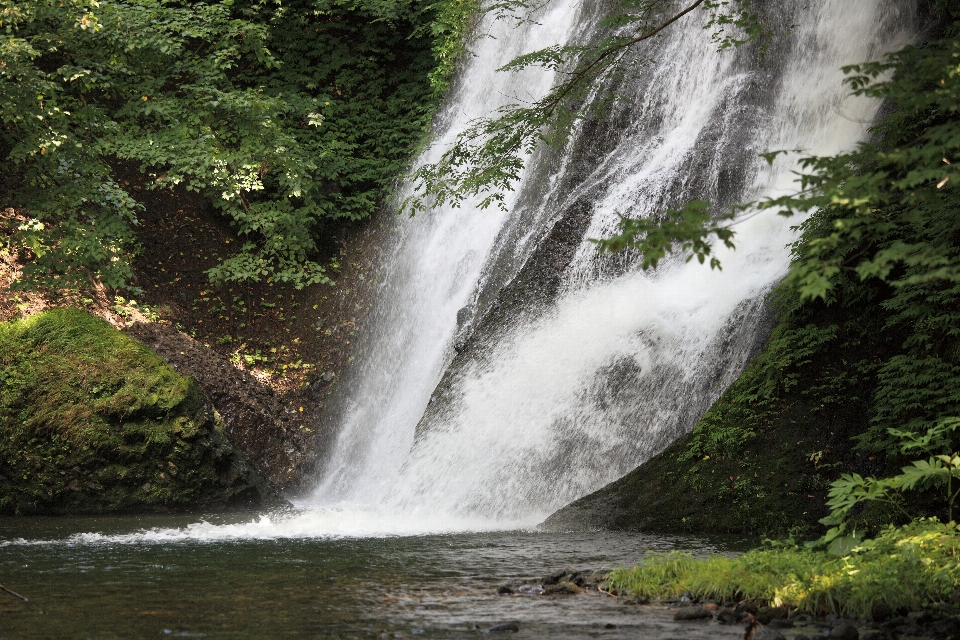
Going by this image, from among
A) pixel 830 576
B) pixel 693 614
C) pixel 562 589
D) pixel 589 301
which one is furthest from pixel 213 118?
pixel 830 576

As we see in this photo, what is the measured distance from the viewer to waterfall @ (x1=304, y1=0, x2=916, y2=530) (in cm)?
916

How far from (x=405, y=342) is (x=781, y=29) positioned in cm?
734

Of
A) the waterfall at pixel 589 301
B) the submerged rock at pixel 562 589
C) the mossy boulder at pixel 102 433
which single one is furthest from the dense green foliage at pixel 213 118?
the submerged rock at pixel 562 589

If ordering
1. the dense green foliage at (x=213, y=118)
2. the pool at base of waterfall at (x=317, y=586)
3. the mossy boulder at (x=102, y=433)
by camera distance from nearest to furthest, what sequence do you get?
1. the pool at base of waterfall at (x=317, y=586)
2. the mossy boulder at (x=102, y=433)
3. the dense green foliage at (x=213, y=118)

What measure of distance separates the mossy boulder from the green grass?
678 centimetres

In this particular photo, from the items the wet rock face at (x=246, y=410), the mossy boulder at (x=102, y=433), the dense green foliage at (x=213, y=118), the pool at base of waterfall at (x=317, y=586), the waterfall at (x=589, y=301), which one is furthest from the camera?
the wet rock face at (x=246, y=410)

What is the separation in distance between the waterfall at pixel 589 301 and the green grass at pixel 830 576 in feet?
12.7

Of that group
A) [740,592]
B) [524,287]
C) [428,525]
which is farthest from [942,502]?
[524,287]

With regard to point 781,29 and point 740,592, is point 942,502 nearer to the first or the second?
point 740,592

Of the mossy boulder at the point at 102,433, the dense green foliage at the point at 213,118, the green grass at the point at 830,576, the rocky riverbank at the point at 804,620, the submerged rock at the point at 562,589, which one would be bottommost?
the rocky riverbank at the point at 804,620

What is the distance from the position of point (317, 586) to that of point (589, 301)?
6156 mm

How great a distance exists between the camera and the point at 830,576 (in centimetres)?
443

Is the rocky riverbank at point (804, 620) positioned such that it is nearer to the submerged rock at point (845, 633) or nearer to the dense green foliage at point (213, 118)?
the submerged rock at point (845, 633)

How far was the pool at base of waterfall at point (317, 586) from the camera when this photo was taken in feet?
13.4
